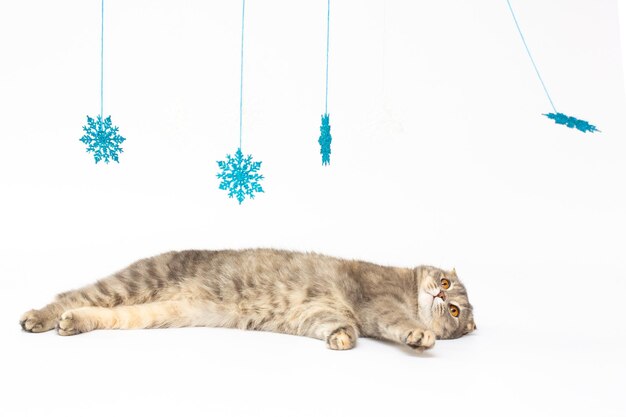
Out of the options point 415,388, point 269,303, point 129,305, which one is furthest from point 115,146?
point 415,388

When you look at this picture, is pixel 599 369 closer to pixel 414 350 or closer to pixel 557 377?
pixel 557 377

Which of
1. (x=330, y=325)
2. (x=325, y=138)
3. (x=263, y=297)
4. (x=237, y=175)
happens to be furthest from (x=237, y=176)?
(x=330, y=325)

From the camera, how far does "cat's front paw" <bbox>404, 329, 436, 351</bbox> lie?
2.56 metres

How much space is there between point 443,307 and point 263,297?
0.85 metres

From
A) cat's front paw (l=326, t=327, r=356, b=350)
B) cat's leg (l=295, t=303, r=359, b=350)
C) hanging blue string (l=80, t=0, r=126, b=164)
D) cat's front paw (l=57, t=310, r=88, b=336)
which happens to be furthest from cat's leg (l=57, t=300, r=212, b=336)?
hanging blue string (l=80, t=0, r=126, b=164)

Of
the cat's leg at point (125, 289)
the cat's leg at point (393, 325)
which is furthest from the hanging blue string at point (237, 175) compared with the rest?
the cat's leg at point (393, 325)

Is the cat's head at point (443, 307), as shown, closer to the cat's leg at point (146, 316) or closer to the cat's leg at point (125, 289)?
the cat's leg at point (146, 316)

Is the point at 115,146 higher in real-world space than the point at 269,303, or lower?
higher

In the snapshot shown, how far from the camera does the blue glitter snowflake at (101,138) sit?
3443mm

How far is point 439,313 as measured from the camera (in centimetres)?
305

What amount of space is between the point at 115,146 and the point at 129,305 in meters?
0.87

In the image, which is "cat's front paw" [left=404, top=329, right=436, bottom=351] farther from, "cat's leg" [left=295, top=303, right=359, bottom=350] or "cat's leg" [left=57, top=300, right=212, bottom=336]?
"cat's leg" [left=57, top=300, right=212, bottom=336]

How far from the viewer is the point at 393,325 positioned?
2711 mm

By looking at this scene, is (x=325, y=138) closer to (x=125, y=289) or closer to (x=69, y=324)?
(x=125, y=289)
